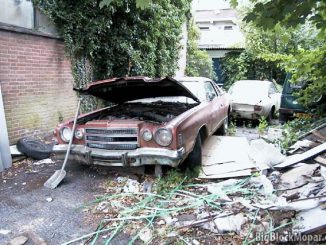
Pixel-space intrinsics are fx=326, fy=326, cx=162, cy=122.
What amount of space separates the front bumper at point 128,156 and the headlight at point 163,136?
102 mm

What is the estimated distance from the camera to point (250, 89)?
420 inches

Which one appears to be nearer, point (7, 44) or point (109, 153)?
point (109, 153)

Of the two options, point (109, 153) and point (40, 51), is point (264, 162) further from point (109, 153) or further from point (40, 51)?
point (40, 51)

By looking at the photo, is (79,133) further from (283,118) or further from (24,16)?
(283,118)

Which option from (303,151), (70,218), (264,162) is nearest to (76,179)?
(70,218)

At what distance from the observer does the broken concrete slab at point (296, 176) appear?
4297 millimetres

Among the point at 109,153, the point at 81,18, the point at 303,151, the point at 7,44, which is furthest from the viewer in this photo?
the point at 81,18

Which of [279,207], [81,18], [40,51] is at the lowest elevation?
[279,207]

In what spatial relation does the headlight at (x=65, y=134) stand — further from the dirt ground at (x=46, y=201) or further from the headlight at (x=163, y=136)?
the headlight at (x=163, y=136)

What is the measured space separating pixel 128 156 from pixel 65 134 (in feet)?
3.90

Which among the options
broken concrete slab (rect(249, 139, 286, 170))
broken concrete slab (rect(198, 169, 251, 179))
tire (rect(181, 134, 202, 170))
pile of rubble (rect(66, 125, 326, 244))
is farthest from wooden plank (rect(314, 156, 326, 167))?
tire (rect(181, 134, 202, 170))

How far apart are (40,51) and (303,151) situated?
561cm

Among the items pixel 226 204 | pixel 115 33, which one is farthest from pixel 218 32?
pixel 226 204

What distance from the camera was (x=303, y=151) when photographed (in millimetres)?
5660
